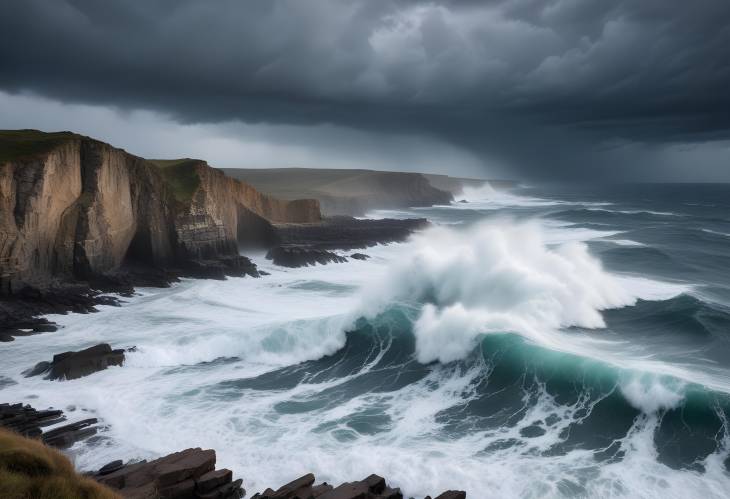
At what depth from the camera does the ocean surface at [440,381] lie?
958 cm

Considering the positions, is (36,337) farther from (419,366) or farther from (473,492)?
(473,492)

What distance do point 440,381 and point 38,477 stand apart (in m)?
9.61

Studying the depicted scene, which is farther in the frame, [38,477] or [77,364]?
[77,364]

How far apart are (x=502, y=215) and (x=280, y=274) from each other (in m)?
51.9

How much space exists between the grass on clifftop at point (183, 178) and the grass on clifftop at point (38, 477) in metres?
25.0

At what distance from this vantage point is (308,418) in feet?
38.6

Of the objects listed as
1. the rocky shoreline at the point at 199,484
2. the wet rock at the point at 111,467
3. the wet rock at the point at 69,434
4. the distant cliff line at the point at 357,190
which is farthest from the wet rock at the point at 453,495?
the distant cliff line at the point at 357,190

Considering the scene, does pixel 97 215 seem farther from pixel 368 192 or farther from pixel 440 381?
pixel 368 192

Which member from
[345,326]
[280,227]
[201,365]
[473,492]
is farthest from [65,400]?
[280,227]

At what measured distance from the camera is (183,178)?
107 feet

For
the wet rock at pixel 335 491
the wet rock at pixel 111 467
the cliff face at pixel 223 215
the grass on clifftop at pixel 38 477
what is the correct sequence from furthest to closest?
the cliff face at pixel 223 215 → the wet rock at pixel 111 467 → the wet rock at pixel 335 491 → the grass on clifftop at pixel 38 477

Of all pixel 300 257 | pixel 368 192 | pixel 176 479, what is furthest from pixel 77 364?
pixel 368 192

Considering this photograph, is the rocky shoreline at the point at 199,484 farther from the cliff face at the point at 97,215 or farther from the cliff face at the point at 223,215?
the cliff face at the point at 223,215

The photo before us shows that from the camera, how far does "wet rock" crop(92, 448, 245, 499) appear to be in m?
7.90
